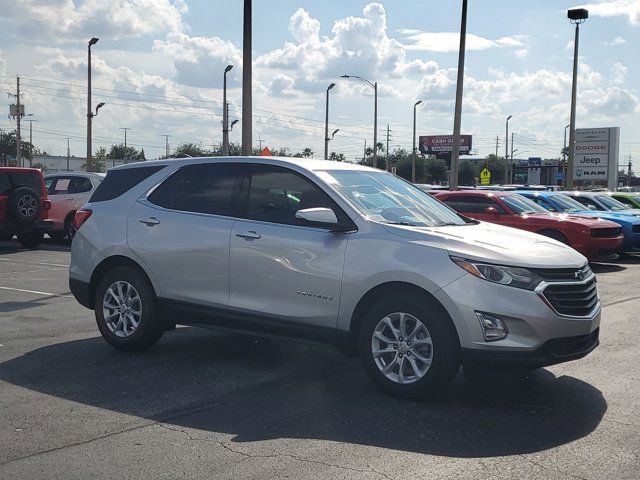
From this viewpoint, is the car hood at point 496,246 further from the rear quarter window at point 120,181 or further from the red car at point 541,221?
the red car at point 541,221

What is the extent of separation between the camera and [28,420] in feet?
17.8

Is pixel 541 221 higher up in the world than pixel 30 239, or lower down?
higher up

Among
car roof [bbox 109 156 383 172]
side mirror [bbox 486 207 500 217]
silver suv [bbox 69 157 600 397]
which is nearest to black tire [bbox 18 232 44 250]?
side mirror [bbox 486 207 500 217]

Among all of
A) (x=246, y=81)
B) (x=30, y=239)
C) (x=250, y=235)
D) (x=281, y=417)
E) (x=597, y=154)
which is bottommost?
(x=30, y=239)

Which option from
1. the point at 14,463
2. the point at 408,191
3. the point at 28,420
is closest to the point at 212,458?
the point at 14,463

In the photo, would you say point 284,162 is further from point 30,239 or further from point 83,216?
point 30,239

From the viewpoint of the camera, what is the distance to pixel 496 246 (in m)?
5.97

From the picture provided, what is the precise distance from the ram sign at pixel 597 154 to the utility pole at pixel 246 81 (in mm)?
34054

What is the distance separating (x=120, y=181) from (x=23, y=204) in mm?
11192

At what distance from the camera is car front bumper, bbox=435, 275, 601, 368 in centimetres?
563

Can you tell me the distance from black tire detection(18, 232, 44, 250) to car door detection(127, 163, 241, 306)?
12.4 metres

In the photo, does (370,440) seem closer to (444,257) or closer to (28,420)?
(444,257)

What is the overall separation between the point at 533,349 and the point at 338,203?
1954 mm

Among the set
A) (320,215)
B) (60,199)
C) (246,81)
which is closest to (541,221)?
(246,81)
